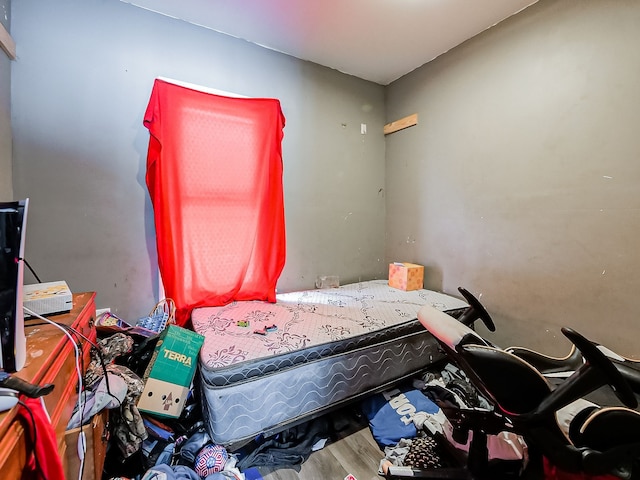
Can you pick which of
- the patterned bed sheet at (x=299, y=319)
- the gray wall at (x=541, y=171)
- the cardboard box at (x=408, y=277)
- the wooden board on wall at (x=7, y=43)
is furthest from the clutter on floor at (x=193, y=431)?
the wooden board on wall at (x=7, y=43)

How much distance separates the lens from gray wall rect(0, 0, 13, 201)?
1.53 meters

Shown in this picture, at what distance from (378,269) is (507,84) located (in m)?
2.00

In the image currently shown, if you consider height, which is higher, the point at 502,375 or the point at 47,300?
the point at 47,300

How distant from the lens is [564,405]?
943 millimetres

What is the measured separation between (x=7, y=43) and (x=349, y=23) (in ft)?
6.84

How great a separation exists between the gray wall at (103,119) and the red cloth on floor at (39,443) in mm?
1507

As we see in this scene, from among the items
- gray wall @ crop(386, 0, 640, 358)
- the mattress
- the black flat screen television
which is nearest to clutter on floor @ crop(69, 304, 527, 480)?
the mattress

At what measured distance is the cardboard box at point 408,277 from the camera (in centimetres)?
262

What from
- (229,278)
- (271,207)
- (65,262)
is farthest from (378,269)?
(65,262)

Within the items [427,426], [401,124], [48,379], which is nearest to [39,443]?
[48,379]

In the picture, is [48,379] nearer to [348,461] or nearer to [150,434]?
[150,434]

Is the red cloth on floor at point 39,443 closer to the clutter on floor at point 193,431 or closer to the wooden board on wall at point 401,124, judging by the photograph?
the clutter on floor at point 193,431

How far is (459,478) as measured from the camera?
1.24m

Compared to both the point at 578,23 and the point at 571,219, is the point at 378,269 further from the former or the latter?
the point at 578,23
